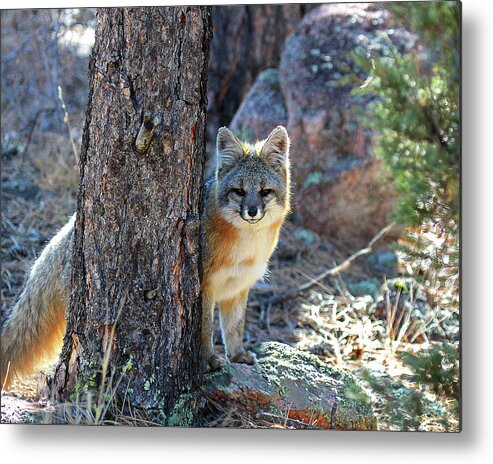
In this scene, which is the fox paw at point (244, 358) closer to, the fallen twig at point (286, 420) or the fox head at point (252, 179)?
the fallen twig at point (286, 420)

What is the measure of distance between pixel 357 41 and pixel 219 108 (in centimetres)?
175

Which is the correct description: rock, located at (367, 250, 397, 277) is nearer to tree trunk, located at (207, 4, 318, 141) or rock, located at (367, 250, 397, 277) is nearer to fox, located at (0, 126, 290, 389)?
tree trunk, located at (207, 4, 318, 141)

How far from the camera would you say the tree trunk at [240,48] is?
752 centimetres

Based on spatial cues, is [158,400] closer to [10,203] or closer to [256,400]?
[256,400]

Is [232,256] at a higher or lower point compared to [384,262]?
higher

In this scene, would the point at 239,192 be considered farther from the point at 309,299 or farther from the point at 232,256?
the point at 309,299

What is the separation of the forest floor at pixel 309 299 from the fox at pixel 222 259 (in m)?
0.22

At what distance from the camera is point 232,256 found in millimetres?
4410

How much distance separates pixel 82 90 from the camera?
745cm

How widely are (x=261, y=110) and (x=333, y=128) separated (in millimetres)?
674

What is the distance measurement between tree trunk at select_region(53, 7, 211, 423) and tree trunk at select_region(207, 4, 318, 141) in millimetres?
3646

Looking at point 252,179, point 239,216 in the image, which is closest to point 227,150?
point 252,179

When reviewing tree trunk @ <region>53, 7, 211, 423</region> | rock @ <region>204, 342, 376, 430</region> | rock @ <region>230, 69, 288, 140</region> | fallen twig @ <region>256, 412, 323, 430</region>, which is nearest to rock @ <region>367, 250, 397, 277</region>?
rock @ <region>230, 69, 288, 140</region>

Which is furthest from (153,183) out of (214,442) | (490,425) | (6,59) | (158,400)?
(6,59)
